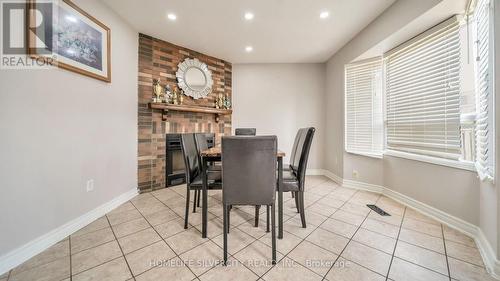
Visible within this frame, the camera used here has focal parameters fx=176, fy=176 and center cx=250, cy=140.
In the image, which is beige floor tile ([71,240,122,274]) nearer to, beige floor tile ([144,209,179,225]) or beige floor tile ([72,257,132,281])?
beige floor tile ([72,257,132,281])

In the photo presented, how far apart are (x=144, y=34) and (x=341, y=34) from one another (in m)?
3.09

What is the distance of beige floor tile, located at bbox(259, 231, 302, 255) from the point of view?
57.7 inches

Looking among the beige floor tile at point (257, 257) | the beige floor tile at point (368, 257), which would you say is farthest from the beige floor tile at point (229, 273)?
the beige floor tile at point (368, 257)

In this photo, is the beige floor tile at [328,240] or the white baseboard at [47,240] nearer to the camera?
the white baseboard at [47,240]

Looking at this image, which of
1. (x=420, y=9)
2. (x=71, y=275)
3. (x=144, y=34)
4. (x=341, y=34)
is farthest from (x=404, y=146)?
(x=144, y=34)

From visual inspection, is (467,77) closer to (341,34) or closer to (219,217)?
(341,34)

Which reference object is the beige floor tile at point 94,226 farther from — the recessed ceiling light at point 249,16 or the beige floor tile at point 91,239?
the recessed ceiling light at point 249,16

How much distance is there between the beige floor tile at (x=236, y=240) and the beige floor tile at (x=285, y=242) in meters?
0.13

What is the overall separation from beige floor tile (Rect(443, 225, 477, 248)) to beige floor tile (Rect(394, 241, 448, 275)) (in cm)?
39

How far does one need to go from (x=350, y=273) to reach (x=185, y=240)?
132cm

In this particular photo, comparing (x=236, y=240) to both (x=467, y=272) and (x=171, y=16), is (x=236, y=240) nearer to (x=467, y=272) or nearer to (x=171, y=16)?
(x=467, y=272)

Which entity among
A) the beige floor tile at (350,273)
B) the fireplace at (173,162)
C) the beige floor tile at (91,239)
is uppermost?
the fireplace at (173,162)

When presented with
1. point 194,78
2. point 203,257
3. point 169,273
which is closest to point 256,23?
point 194,78

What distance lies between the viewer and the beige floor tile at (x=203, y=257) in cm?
126
